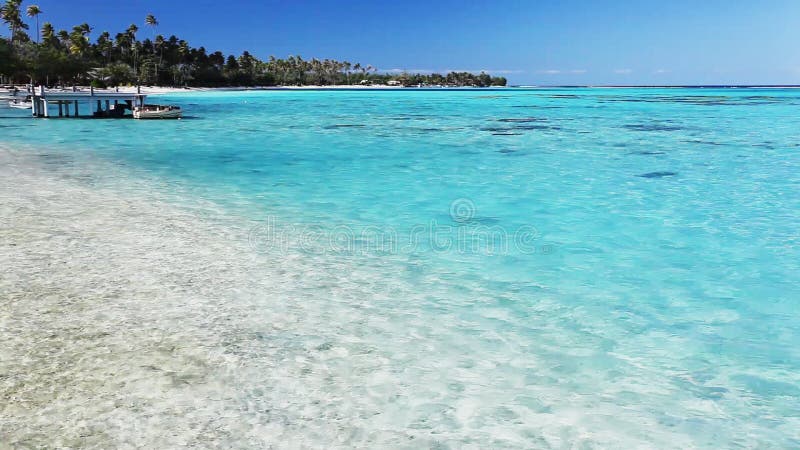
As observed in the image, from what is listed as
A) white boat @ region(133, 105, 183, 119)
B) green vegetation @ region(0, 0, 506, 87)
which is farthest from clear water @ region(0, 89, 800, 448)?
green vegetation @ region(0, 0, 506, 87)

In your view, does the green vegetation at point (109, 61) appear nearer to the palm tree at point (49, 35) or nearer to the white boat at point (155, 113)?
the palm tree at point (49, 35)

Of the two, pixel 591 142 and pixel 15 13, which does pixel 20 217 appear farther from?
pixel 15 13

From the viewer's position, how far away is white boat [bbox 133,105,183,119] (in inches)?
1905

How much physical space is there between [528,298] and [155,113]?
152ft

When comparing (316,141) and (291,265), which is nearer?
(291,265)

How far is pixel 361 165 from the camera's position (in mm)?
23859

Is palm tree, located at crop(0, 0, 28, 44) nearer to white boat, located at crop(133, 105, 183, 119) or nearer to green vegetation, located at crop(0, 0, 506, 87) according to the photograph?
green vegetation, located at crop(0, 0, 506, 87)

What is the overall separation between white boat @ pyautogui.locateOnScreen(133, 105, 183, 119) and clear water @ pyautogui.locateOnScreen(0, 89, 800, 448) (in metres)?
28.1

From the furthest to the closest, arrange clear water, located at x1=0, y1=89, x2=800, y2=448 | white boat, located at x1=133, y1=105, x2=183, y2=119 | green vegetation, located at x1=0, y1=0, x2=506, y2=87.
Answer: green vegetation, located at x1=0, y1=0, x2=506, y2=87 → white boat, located at x1=133, y1=105, x2=183, y2=119 → clear water, located at x1=0, y1=89, x2=800, y2=448

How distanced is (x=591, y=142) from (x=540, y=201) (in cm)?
1851

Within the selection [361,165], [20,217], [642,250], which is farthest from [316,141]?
[642,250]

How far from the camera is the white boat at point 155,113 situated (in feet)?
159

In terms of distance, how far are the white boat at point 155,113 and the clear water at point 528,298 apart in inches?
1107

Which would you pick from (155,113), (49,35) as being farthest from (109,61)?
(155,113)
